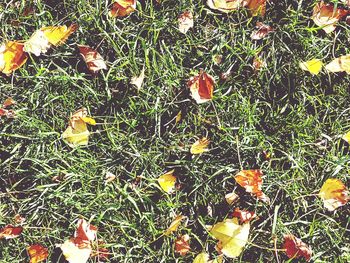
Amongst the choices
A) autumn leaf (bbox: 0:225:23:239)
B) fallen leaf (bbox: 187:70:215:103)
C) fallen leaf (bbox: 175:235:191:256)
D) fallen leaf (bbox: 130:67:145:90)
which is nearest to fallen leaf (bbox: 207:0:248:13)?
fallen leaf (bbox: 187:70:215:103)

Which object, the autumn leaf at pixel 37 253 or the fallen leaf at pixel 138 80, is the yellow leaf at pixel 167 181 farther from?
the autumn leaf at pixel 37 253

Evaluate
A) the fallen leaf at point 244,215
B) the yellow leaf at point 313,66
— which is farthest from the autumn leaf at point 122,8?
the fallen leaf at point 244,215

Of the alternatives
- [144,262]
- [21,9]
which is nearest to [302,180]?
[144,262]

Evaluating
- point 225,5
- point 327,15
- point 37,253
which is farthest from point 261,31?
point 37,253

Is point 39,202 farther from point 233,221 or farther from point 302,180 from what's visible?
point 302,180

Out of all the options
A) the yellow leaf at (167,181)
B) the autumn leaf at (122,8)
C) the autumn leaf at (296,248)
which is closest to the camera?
the autumn leaf at (296,248)

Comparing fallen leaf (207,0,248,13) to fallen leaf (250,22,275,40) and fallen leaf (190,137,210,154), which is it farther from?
fallen leaf (190,137,210,154)
